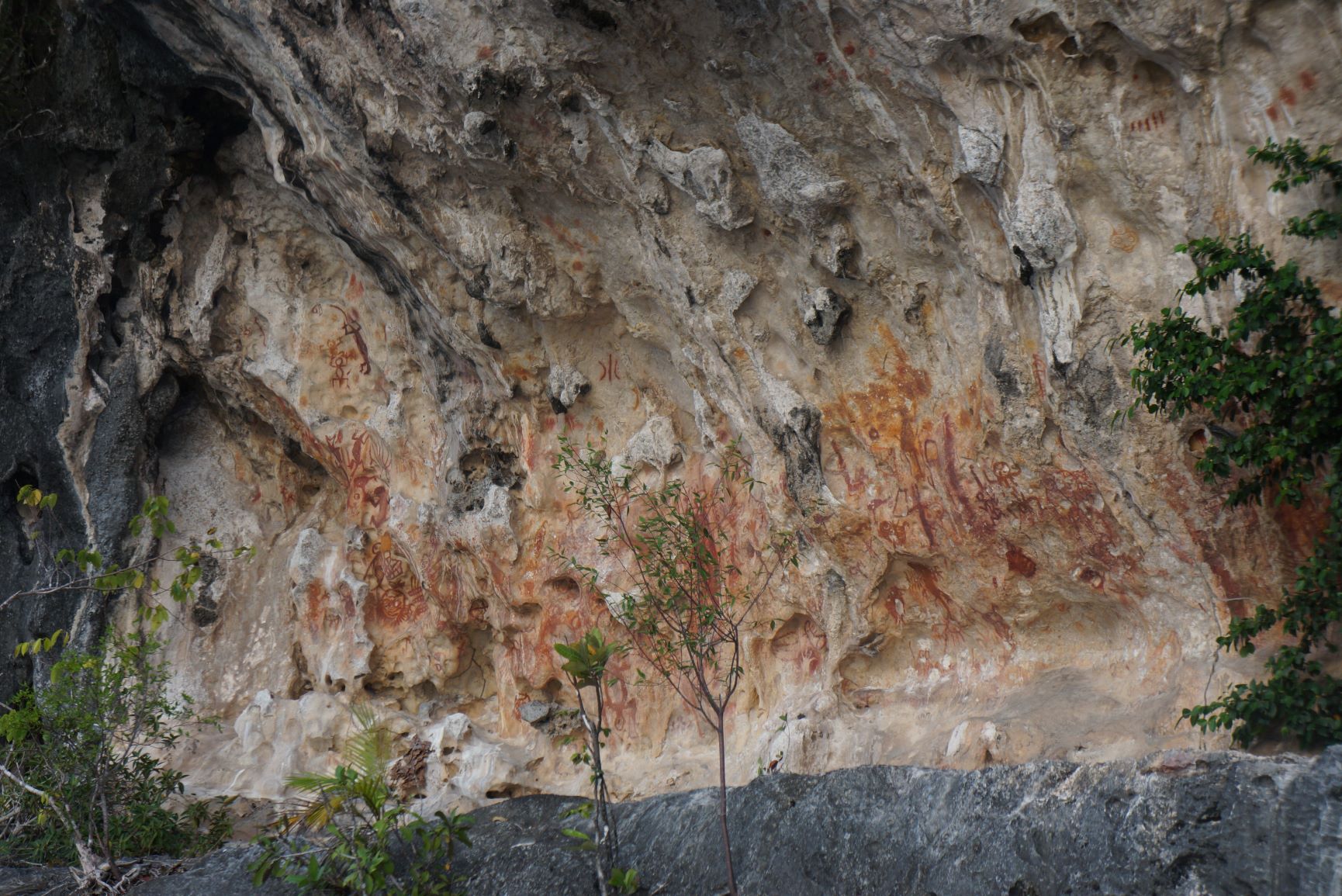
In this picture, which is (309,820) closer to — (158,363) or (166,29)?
(158,363)

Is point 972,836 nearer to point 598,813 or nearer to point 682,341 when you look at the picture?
point 598,813

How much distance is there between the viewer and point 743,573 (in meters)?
9.06

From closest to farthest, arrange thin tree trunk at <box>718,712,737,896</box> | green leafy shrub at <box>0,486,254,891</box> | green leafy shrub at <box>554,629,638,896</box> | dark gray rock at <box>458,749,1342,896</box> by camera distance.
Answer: dark gray rock at <box>458,749,1342,896</box> < thin tree trunk at <box>718,712,737,896</box> < green leafy shrub at <box>554,629,638,896</box> < green leafy shrub at <box>0,486,254,891</box>

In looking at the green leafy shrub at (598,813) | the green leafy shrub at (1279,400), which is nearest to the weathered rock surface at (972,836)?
the green leafy shrub at (598,813)

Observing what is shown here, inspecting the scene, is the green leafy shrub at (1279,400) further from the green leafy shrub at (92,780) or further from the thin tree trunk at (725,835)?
the green leafy shrub at (92,780)

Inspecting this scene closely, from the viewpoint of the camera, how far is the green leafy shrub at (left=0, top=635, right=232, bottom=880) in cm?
829

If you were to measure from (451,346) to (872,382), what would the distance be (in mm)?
4469

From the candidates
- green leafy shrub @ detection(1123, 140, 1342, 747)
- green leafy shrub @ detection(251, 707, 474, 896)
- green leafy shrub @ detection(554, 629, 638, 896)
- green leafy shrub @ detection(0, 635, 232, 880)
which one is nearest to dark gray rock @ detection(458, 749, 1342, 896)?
green leafy shrub @ detection(554, 629, 638, 896)

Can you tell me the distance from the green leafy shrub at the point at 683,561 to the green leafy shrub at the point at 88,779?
3980 millimetres

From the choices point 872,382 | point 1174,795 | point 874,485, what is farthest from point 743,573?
point 1174,795

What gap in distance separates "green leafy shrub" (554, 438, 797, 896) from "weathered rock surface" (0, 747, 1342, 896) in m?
1.25

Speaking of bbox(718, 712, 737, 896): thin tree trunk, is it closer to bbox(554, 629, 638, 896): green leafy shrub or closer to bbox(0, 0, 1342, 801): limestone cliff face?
bbox(554, 629, 638, 896): green leafy shrub

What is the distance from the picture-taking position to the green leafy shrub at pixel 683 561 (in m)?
8.09

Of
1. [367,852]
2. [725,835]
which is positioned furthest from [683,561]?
[367,852]
